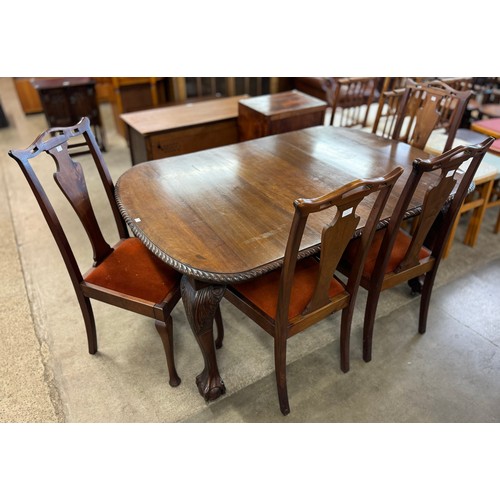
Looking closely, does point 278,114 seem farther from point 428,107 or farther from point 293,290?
point 293,290

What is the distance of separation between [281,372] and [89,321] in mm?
913

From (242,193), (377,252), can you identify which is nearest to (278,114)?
(242,193)

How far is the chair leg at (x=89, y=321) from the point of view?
5.76 feet

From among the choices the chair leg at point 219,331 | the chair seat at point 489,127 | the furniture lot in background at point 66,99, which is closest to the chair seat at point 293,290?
the chair leg at point 219,331

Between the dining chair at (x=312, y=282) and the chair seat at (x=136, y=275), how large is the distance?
10.9 inches

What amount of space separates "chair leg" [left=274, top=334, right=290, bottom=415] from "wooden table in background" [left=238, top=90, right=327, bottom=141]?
1.78 metres

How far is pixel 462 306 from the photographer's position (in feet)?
7.32

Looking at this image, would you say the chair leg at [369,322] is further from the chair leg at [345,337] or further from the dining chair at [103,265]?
the dining chair at [103,265]

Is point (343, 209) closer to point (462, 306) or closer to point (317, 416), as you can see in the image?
point (317, 416)

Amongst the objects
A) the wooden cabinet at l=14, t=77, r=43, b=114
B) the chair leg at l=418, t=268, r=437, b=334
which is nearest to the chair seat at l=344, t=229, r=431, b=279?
the chair leg at l=418, t=268, r=437, b=334

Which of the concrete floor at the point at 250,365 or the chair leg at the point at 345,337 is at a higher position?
the chair leg at the point at 345,337

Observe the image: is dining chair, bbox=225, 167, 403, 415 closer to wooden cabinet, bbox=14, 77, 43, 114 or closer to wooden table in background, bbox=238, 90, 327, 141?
wooden table in background, bbox=238, 90, 327, 141

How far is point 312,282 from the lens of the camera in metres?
1.60

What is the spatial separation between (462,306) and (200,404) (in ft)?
5.07
